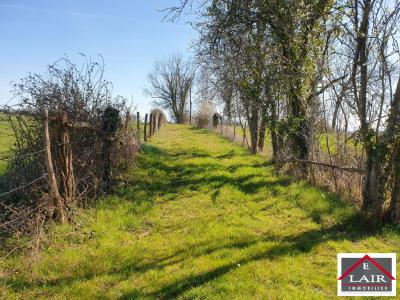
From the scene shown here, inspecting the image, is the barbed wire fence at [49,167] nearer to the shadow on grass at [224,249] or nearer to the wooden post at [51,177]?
the wooden post at [51,177]

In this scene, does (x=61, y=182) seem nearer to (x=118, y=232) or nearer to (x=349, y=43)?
(x=118, y=232)

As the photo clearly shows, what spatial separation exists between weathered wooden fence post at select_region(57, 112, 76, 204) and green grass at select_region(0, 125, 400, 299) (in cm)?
45

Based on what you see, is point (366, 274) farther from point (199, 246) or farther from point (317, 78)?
point (317, 78)

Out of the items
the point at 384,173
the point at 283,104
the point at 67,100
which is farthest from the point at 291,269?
the point at 283,104

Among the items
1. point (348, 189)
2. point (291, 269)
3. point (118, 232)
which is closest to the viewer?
point (291, 269)

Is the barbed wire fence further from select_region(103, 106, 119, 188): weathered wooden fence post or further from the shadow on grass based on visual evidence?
the shadow on grass

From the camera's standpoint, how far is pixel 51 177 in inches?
223

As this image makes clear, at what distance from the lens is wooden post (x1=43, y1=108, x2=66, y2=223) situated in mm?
5594

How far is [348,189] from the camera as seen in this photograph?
7715 mm

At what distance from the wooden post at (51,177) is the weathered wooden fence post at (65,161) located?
0.32m

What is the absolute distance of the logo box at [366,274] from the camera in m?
4.23

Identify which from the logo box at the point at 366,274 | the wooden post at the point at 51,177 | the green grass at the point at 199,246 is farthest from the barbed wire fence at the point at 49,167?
the logo box at the point at 366,274

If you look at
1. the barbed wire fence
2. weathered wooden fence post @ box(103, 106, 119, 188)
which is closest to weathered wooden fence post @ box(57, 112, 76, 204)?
the barbed wire fence

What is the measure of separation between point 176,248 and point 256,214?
7.23ft
